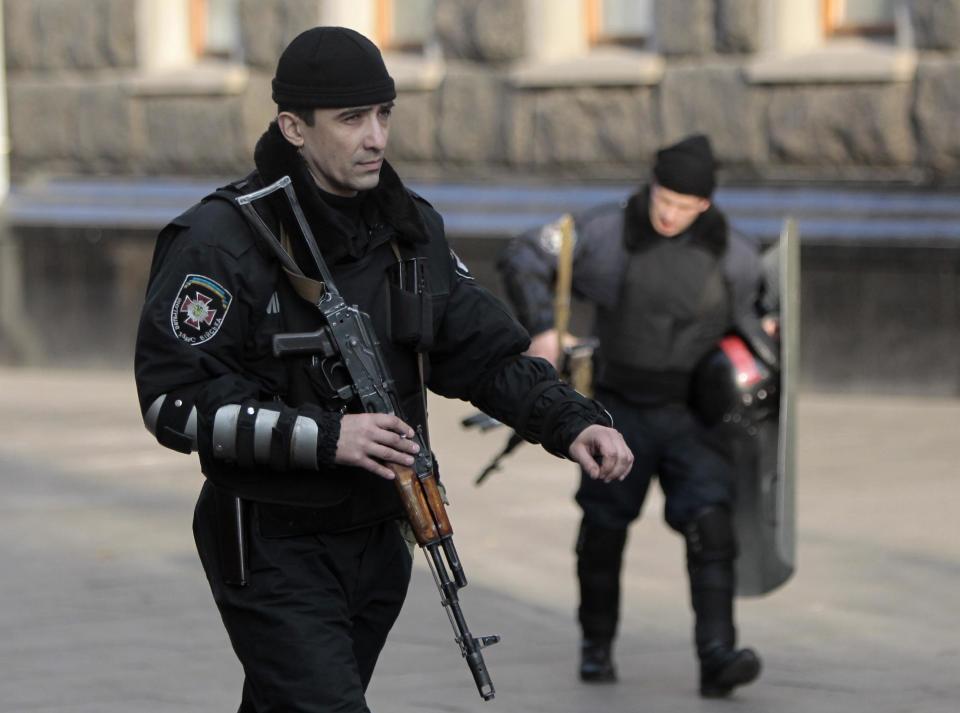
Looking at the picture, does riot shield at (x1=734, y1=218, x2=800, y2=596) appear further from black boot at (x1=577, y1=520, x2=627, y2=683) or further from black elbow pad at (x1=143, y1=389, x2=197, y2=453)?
black elbow pad at (x1=143, y1=389, x2=197, y2=453)

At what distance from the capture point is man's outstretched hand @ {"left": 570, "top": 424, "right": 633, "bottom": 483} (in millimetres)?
3895

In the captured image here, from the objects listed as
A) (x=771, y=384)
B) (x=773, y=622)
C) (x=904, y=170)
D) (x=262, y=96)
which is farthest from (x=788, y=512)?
(x=262, y=96)

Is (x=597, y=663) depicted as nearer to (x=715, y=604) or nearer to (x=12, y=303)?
(x=715, y=604)

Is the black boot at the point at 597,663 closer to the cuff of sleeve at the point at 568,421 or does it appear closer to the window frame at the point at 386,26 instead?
the cuff of sleeve at the point at 568,421

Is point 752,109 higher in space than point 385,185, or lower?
lower

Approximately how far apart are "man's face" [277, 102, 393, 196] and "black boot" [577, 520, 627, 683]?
2.63m

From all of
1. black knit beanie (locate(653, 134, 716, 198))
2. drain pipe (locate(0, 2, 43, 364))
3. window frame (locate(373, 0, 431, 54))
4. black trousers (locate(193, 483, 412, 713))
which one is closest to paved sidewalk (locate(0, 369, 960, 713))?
black knit beanie (locate(653, 134, 716, 198))

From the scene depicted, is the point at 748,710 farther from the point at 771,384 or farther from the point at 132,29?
the point at 132,29

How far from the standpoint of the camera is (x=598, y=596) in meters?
6.32

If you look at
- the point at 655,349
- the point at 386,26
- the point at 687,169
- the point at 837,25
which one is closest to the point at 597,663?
the point at 655,349

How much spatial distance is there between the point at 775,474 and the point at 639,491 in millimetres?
461

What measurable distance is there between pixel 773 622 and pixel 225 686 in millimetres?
1923

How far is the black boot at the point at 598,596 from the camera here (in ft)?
20.5

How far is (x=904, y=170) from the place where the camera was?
11.9 metres
